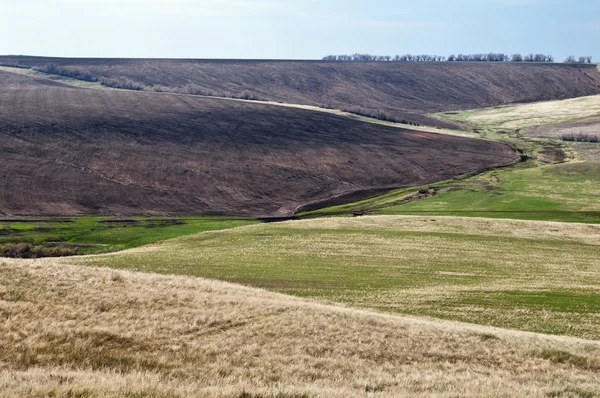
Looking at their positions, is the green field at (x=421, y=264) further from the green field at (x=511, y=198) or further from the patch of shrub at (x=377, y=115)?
the patch of shrub at (x=377, y=115)

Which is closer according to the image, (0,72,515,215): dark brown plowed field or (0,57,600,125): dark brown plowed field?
(0,72,515,215): dark brown plowed field

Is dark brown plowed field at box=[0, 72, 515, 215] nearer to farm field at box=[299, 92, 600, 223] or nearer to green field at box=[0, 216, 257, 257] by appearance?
green field at box=[0, 216, 257, 257]

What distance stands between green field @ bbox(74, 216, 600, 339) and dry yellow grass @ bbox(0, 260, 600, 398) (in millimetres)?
7340

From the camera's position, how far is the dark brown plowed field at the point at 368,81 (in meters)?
154

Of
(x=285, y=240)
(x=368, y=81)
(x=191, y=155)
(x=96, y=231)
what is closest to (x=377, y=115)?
(x=368, y=81)

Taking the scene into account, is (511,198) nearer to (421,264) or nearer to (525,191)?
(525,191)

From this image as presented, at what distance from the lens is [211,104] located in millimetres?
120562

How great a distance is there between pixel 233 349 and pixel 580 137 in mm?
121123

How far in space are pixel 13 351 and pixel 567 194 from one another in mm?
74725

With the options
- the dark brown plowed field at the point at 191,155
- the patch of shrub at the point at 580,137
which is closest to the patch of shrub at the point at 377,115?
the dark brown plowed field at the point at 191,155

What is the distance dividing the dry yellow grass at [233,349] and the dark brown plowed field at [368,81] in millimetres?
116962

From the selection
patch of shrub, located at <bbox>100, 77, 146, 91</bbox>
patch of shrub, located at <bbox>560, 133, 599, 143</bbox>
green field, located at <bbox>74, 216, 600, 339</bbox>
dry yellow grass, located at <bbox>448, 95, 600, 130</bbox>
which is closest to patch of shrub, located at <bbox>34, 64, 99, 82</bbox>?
patch of shrub, located at <bbox>100, 77, 146, 91</bbox>

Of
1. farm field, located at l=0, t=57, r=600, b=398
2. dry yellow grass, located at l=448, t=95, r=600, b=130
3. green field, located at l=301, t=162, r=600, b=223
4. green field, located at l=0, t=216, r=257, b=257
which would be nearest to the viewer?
farm field, located at l=0, t=57, r=600, b=398

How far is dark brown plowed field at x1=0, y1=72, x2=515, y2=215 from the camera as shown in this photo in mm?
78875
